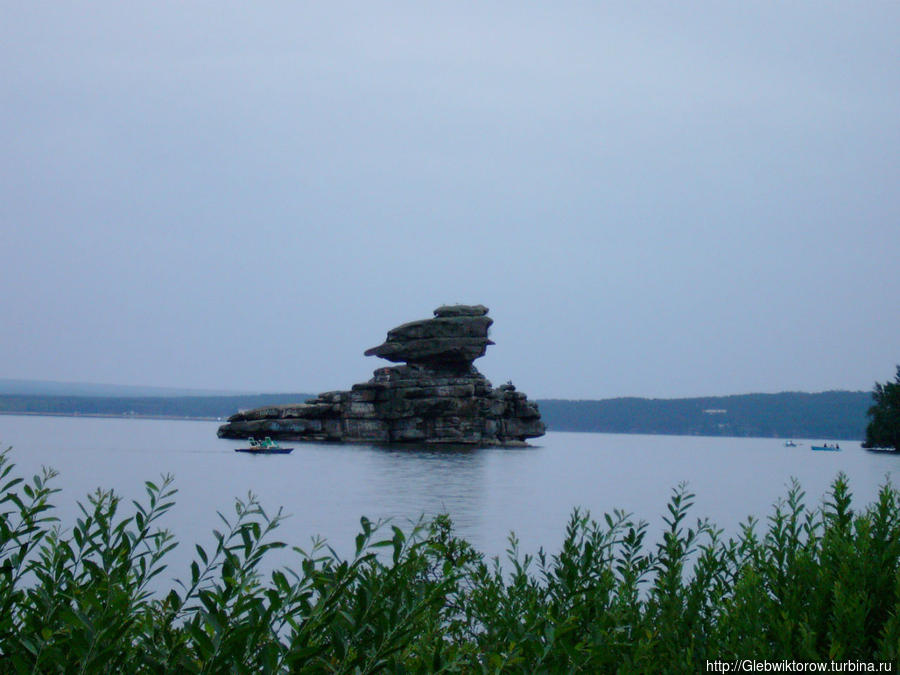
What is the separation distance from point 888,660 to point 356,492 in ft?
140

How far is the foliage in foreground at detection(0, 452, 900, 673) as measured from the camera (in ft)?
11.6

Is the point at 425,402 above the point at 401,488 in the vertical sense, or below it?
above

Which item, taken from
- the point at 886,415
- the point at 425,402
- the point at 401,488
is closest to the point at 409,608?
the point at 401,488

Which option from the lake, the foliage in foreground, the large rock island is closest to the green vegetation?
the lake

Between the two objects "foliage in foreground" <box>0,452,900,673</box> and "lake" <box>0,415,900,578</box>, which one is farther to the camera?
"lake" <box>0,415,900,578</box>

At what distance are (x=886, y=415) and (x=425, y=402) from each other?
58.0 metres

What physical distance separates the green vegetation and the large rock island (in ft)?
142

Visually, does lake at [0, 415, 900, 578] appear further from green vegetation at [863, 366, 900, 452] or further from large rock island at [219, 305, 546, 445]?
green vegetation at [863, 366, 900, 452]

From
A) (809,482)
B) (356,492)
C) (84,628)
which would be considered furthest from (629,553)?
(809,482)

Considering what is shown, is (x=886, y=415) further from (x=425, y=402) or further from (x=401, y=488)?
(x=401, y=488)

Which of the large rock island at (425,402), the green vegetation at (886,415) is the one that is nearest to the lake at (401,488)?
the large rock island at (425,402)

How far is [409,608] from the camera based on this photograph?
3658 millimetres

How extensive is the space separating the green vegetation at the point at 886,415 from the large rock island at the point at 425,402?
1704 inches

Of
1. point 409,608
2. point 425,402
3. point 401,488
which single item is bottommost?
point 401,488
